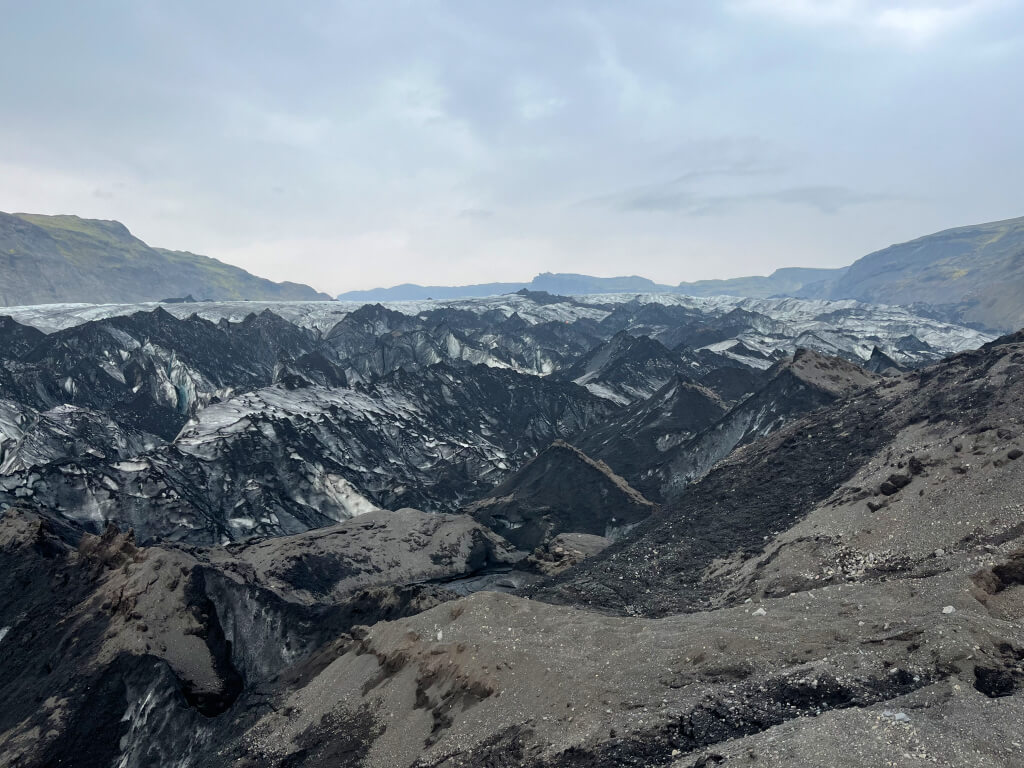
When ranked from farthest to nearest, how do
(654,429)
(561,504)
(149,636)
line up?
(654,429) < (561,504) < (149,636)

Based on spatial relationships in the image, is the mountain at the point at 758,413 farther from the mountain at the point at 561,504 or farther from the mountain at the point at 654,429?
the mountain at the point at 561,504

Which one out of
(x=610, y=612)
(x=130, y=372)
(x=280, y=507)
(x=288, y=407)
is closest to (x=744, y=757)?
(x=610, y=612)

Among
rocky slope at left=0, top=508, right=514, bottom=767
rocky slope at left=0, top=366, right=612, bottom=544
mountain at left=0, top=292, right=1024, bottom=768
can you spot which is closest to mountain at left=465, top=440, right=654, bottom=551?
mountain at left=0, top=292, right=1024, bottom=768

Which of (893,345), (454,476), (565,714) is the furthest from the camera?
(893,345)

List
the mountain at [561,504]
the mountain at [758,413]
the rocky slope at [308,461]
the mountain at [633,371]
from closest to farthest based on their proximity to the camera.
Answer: the rocky slope at [308,461] → the mountain at [561,504] → the mountain at [758,413] → the mountain at [633,371]

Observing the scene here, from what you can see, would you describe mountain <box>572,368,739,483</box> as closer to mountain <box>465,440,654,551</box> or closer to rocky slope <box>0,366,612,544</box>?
mountain <box>465,440,654,551</box>

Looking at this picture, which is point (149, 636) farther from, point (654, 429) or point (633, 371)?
point (633, 371)

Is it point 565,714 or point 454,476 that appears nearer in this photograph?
point 565,714

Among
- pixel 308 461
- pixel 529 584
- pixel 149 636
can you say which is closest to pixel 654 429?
pixel 529 584

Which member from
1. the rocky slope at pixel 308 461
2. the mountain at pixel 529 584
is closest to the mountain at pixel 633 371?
the rocky slope at pixel 308 461

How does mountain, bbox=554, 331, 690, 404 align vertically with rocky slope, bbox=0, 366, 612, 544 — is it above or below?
above

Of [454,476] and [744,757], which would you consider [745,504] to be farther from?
[454,476]
